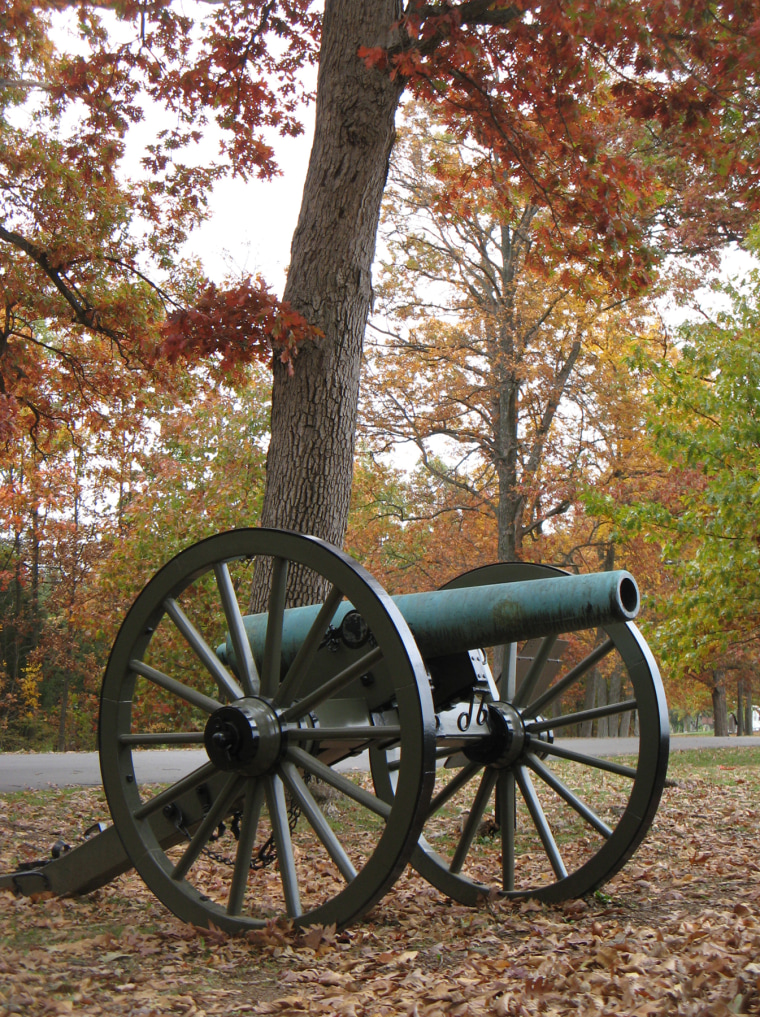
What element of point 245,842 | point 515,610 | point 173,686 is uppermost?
point 515,610

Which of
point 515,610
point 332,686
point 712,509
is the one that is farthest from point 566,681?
point 712,509

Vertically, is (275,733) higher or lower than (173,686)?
lower

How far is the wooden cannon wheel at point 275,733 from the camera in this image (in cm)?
320

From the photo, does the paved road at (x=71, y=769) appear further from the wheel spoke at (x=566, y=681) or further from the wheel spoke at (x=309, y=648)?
the wheel spoke at (x=309, y=648)

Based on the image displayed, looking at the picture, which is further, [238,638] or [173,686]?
[173,686]

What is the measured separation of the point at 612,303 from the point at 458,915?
14515 mm

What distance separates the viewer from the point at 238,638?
3826mm

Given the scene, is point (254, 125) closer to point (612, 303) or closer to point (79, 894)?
point (79, 894)

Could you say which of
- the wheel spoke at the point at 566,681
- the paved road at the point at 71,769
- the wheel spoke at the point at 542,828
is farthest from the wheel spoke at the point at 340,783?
the paved road at the point at 71,769

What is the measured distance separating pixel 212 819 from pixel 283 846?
1.13 feet

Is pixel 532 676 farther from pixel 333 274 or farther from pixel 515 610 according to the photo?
pixel 333 274

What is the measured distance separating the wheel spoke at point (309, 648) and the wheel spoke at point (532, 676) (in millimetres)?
1353

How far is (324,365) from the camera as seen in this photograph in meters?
6.35

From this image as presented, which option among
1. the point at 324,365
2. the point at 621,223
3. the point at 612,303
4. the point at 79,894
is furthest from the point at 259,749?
the point at 612,303
